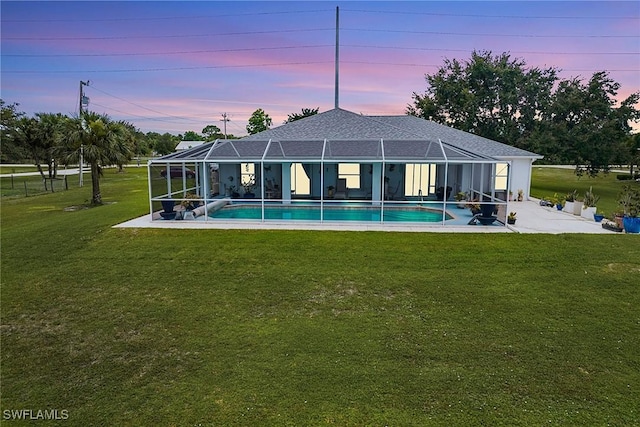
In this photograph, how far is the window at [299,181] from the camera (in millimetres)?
19219

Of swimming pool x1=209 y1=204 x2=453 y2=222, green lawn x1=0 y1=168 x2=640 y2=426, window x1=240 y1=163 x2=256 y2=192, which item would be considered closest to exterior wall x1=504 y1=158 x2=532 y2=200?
swimming pool x1=209 y1=204 x2=453 y2=222

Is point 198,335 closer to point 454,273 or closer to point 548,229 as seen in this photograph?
point 454,273

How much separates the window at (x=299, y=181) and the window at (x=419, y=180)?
4.75 meters

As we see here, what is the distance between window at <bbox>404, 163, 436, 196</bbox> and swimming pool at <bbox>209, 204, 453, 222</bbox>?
7.19 feet

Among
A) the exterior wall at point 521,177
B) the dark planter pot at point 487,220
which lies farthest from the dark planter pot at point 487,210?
the exterior wall at point 521,177

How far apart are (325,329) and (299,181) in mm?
12938

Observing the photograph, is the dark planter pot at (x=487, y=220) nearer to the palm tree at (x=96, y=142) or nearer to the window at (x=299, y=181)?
the window at (x=299, y=181)

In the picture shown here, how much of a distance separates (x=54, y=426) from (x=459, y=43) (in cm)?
3731

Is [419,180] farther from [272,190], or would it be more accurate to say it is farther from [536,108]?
[536,108]

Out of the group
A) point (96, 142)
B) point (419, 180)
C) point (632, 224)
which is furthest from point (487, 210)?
point (96, 142)

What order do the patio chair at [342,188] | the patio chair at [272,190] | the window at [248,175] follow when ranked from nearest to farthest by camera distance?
1. the patio chair at [272,190]
2. the patio chair at [342,188]
3. the window at [248,175]

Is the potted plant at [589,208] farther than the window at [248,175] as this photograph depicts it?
No

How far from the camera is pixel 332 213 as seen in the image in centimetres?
1593

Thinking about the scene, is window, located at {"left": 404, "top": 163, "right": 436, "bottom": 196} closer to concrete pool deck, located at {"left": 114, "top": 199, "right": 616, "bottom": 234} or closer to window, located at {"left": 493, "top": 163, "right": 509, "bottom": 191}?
window, located at {"left": 493, "top": 163, "right": 509, "bottom": 191}
